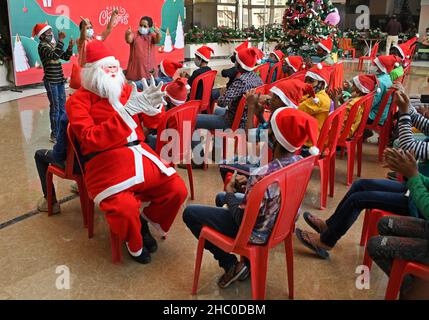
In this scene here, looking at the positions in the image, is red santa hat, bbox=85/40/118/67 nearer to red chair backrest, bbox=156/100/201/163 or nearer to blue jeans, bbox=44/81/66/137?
red chair backrest, bbox=156/100/201/163

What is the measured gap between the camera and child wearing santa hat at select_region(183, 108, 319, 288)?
1.85 meters

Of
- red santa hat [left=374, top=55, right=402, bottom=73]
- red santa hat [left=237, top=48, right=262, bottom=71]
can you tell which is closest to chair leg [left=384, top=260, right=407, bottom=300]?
red santa hat [left=237, top=48, right=262, bottom=71]

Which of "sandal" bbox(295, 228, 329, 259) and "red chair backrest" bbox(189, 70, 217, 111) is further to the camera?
"red chair backrest" bbox(189, 70, 217, 111)

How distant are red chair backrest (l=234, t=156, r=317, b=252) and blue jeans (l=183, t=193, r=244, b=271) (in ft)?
0.46

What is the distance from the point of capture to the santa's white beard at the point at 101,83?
227cm

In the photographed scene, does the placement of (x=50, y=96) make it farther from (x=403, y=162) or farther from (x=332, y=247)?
(x=403, y=162)

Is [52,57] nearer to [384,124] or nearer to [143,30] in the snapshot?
[143,30]

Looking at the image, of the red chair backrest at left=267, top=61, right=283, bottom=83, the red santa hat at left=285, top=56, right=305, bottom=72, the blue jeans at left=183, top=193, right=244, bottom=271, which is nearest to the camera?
the blue jeans at left=183, top=193, right=244, bottom=271

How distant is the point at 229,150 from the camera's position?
4.03 m

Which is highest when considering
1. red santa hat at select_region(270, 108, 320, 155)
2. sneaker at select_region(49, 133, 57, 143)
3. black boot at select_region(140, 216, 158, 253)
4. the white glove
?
the white glove

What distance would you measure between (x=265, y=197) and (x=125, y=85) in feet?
4.08

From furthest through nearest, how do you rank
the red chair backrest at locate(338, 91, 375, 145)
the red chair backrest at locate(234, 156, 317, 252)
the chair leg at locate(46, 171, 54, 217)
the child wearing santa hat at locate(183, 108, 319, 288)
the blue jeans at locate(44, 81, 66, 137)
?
the blue jeans at locate(44, 81, 66, 137), the red chair backrest at locate(338, 91, 375, 145), the chair leg at locate(46, 171, 54, 217), the child wearing santa hat at locate(183, 108, 319, 288), the red chair backrest at locate(234, 156, 317, 252)

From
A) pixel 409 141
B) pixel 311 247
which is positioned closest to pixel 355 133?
pixel 409 141

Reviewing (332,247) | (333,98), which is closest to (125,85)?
(332,247)
